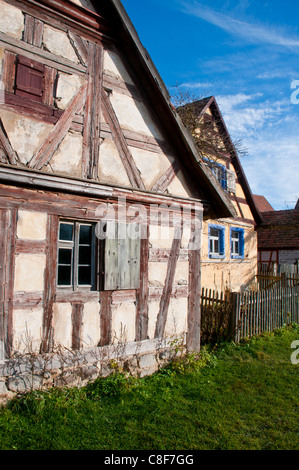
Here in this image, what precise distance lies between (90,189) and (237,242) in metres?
11.9

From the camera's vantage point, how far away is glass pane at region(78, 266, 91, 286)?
5324mm

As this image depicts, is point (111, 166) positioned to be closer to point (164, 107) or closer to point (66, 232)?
point (66, 232)

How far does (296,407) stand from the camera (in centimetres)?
488

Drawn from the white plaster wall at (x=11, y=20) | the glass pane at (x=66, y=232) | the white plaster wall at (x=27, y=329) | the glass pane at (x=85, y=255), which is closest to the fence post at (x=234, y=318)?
the glass pane at (x=85, y=255)

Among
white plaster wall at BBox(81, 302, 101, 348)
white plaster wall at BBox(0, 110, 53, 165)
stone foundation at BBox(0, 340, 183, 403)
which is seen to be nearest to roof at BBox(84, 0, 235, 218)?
white plaster wall at BBox(0, 110, 53, 165)

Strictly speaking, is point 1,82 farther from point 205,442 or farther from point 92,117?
point 205,442

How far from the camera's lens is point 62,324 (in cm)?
495

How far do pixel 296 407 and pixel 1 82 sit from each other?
252 inches

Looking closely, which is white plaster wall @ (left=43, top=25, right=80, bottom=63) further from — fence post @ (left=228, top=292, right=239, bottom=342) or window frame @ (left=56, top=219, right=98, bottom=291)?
fence post @ (left=228, top=292, right=239, bottom=342)

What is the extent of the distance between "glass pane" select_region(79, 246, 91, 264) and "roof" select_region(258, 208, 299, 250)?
1254cm

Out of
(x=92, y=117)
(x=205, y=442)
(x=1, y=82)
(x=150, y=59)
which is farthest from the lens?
(x=150, y=59)

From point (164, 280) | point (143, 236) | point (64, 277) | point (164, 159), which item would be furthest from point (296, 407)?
point (164, 159)

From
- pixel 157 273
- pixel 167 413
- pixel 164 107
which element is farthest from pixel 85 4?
pixel 167 413

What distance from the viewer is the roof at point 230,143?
13992mm
